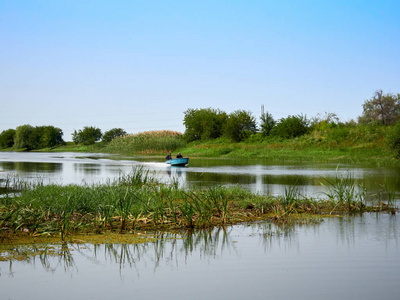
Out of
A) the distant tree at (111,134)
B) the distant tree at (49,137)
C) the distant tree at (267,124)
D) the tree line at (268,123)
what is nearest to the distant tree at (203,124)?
the tree line at (268,123)

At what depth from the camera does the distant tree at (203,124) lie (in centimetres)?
7369

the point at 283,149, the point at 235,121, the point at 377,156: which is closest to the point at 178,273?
the point at 377,156

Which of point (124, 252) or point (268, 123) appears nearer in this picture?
point (124, 252)

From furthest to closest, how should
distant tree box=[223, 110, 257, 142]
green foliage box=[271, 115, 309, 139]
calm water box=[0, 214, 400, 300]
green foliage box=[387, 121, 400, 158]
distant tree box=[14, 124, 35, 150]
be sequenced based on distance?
1. distant tree box=[14, 124, 35, 150]
2. distant tree box=[223, 110, 257, 142]
3. green foliage box=[271, 115, 309, 139]
4. green foliage box=[387, 121, 400, 158]
5. calm water box=[0, 214, 400, 300]

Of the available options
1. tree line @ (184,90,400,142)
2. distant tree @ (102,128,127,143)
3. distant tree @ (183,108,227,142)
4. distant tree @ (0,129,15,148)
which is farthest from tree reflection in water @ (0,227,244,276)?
distant tree @ (0,129,15,148)

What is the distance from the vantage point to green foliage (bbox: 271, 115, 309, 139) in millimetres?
56281

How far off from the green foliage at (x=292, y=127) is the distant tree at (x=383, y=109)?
12084mm

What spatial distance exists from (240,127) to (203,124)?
Result: 10649 mm

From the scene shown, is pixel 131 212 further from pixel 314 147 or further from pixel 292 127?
pixel 292 127

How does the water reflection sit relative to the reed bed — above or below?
below

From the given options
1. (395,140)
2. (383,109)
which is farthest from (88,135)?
(395,140)

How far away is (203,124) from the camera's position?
251ft

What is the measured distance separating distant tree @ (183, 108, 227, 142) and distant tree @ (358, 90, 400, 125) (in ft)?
72.7

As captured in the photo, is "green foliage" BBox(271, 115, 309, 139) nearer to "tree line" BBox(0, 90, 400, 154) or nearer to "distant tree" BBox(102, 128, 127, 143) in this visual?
"tree line" BBox(0, 90, 400, 154)
